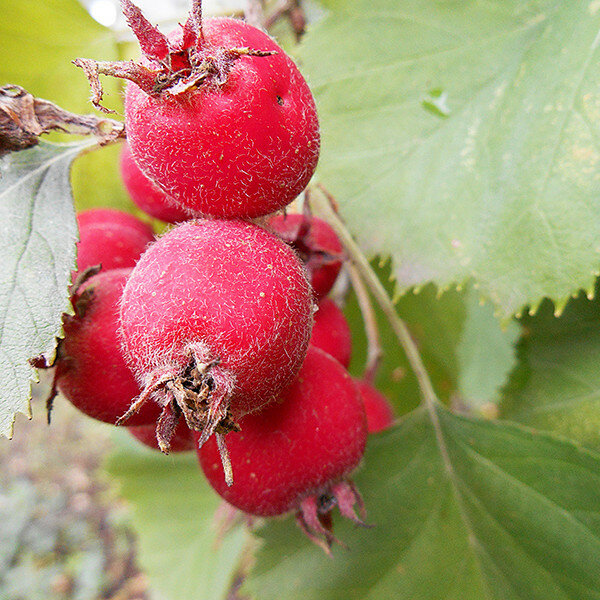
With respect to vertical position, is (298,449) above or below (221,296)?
below

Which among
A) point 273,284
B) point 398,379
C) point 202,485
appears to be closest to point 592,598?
point 273,284

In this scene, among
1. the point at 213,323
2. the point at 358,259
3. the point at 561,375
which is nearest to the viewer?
the point at 213,323

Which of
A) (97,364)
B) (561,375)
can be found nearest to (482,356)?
(561,375)

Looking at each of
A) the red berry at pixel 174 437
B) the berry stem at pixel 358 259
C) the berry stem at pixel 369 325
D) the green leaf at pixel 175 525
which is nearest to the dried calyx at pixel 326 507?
the red berry at pixel 174 437

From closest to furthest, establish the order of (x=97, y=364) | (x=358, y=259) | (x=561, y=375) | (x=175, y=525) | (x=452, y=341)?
(x=97, y=364) → (x=358, y=259) → (x=561, y=375) → (x=452, y=341) → (x=175, y=525)

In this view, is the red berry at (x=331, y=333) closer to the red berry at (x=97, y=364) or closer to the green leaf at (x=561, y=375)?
the red berry at (x=97, y=364)

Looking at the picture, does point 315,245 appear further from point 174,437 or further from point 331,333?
point 174,437

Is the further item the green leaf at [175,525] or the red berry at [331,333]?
the green leaf at [175,525]

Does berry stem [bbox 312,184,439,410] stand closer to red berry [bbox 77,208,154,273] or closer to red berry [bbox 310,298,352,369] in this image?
red berry [bbox 310,298,352,369]

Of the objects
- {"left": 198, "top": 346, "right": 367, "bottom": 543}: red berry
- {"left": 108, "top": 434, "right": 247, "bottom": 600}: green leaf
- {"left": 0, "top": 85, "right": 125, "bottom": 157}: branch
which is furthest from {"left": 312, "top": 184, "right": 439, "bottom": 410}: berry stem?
{"left": 108, "top": 434, "right": 247, "bottom": 600}: green leaf
